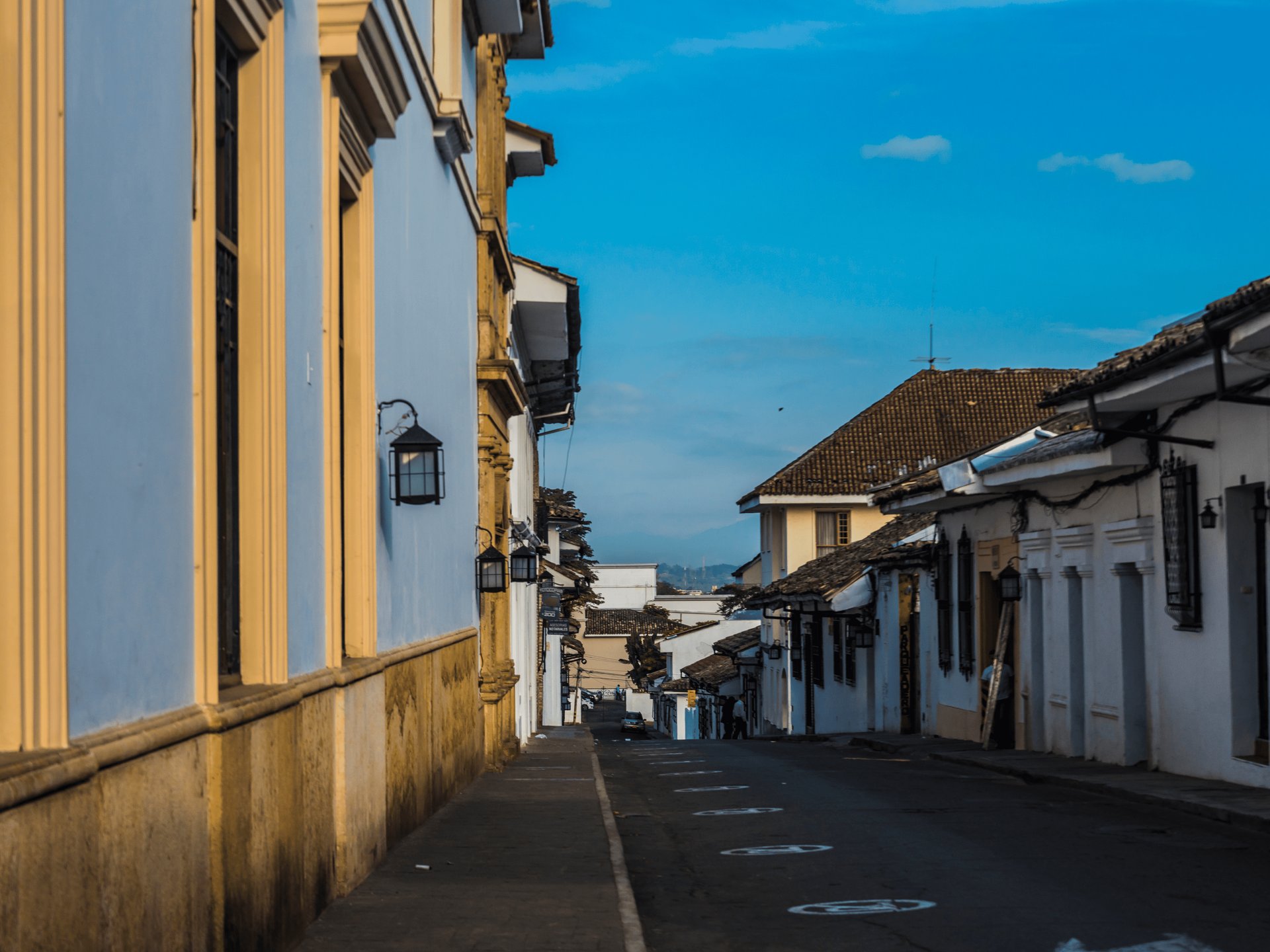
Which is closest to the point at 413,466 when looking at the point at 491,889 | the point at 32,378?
the point at 491,889

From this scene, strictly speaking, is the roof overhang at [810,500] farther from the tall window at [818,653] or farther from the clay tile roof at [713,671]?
the clay tile roof at [713,671]

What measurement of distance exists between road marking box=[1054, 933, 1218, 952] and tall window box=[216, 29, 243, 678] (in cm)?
401

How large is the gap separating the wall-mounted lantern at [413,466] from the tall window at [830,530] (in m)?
33.4

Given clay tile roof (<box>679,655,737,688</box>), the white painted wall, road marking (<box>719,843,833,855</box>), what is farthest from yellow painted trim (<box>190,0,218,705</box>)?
the white painted wall

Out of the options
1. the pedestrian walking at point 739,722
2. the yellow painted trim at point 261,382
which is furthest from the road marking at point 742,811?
the pedestrian walking at point 739,722

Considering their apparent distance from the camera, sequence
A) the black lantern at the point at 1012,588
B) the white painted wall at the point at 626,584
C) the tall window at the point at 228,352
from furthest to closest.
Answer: the white painted wall at the point at 626,584, the black lantern at the point at 1012,588, the tall window at the point at 228,352

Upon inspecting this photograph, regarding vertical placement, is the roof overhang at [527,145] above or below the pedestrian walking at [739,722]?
above

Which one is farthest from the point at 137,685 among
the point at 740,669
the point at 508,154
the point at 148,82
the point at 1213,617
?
the point at 740,669

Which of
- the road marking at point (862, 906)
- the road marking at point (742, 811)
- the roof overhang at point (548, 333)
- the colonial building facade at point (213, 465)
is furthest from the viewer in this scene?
the roof overhang at point (548, 333)

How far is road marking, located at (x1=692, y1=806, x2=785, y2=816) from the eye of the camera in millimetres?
13117

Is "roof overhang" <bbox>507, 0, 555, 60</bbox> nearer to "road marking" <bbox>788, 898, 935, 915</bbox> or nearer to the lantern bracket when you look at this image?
the lantern bracket

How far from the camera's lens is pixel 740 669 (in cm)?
5269

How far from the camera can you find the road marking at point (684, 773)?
18678mm

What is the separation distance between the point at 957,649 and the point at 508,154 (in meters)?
10.7
